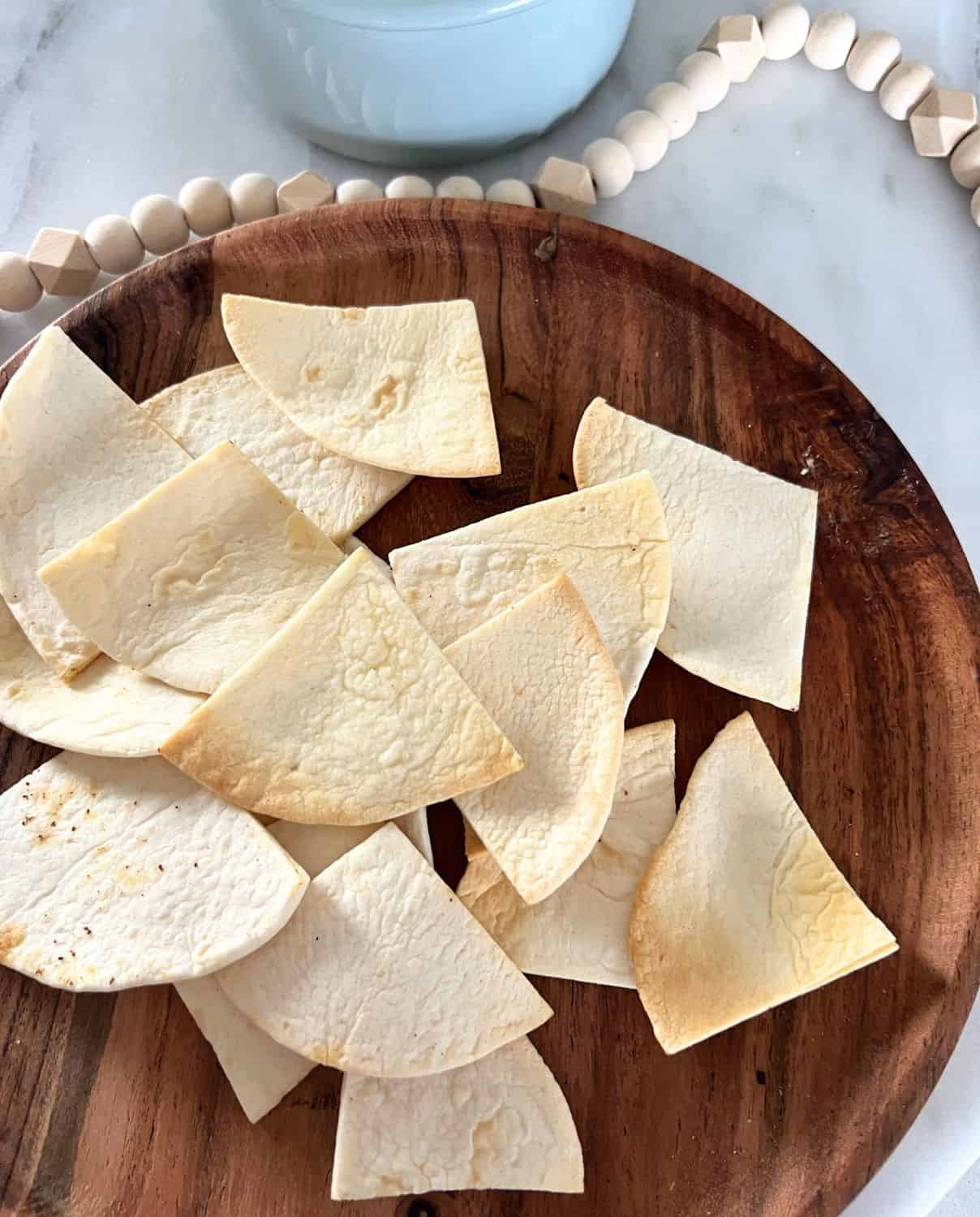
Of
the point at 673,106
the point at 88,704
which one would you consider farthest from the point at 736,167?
the point at 88,704

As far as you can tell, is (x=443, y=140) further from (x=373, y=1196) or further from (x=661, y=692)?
(x=373, y=1196)

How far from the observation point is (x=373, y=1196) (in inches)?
35.3

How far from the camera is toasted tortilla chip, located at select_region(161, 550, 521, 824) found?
0.89m

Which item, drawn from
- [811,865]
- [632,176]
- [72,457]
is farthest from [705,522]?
[72,457]

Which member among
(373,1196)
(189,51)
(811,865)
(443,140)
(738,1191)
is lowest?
(373,1196)

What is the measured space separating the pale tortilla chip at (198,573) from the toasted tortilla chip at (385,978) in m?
0.20

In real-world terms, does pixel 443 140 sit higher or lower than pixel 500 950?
higher

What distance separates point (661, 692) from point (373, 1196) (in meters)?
0.47

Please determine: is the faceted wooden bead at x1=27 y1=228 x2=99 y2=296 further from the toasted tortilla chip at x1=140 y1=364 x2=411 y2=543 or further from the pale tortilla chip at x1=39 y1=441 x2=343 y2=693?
the pale tortilla chip at x1=39 y1=441 x2=343 y2=693

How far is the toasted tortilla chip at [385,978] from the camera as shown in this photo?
875mm

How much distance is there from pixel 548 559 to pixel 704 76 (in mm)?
602

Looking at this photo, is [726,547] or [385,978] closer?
[385,978]

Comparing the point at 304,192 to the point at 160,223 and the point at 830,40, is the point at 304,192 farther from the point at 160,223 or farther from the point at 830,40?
the point at 830,40

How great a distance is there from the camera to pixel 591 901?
36.8 inches
